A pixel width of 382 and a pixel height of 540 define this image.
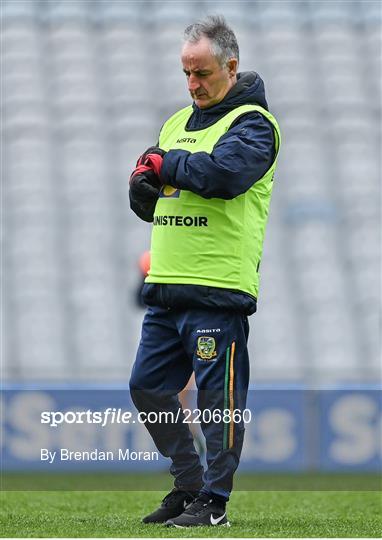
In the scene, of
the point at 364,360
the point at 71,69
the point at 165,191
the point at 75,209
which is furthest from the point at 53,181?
the point at 165,191

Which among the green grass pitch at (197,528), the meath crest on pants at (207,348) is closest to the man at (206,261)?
the meath crest on pants at (207,348)

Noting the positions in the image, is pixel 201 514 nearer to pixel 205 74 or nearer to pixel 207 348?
pixel 207 348

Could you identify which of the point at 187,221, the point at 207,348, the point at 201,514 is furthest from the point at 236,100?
the point at 201,514

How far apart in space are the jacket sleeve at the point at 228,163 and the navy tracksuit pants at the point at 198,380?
0.39 metres

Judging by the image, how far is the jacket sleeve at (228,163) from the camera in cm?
365

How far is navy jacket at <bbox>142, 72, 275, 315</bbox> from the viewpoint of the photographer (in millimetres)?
3660

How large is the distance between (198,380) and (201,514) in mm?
410

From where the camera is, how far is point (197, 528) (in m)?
3.64

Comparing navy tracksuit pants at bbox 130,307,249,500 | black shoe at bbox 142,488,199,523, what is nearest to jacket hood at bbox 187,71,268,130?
navy tracksuit pants at bbox 130,307,249,500

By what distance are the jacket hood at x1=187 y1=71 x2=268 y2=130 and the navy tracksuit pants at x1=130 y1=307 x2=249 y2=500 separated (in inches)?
24.7

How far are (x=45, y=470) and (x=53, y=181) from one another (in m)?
5.91

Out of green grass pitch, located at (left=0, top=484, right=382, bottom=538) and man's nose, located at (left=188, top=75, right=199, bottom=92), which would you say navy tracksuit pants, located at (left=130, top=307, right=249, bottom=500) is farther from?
man's nose, located at (left=188, top=75, right=199, bottom=92)

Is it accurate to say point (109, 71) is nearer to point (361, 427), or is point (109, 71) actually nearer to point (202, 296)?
point (361, 427)

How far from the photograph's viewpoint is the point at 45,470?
7.81 meters
